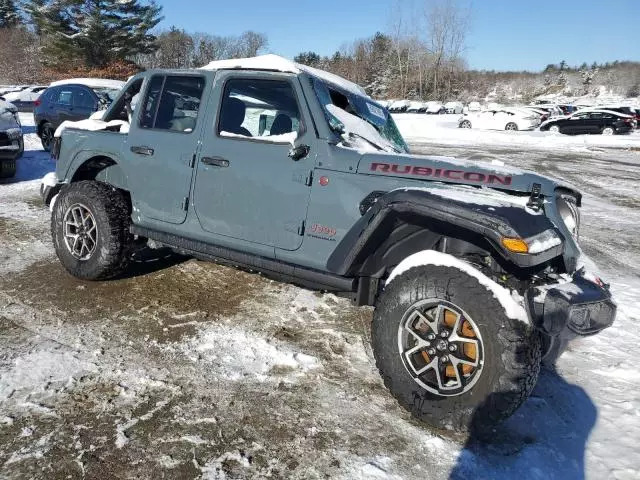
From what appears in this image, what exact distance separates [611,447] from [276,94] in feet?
9.94

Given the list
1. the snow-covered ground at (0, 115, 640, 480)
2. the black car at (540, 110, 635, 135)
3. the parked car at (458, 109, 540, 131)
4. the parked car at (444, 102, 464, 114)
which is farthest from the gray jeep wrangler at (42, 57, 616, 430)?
the parked car at (444, 102, 464, 114)

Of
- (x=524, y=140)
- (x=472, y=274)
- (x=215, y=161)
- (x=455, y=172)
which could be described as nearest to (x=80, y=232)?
(x=215, y=161)

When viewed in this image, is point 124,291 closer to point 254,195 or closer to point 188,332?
point 188,332

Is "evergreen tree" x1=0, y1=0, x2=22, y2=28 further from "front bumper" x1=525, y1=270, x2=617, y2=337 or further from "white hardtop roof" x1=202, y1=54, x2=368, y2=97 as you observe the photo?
"front bumper" x1=525, y1=270, x2=617, y2=337

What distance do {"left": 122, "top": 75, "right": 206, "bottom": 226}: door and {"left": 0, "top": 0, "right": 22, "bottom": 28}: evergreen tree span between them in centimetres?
6072

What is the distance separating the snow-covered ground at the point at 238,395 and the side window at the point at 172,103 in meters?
1.47

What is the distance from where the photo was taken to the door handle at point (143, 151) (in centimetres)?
405

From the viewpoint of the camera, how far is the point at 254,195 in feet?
11.4

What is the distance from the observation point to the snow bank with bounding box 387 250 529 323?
2.47 metres

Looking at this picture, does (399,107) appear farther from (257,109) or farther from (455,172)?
(455,172)

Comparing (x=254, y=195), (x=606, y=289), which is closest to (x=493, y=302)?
(x=606, y=289)

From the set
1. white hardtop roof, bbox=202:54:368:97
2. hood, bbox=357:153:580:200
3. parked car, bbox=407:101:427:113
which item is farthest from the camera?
parked car, bbox=407:101:427:113

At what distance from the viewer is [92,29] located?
3562 centimetres

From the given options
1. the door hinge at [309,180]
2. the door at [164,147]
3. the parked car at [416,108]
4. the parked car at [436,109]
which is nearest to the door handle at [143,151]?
the door at [164,147]
